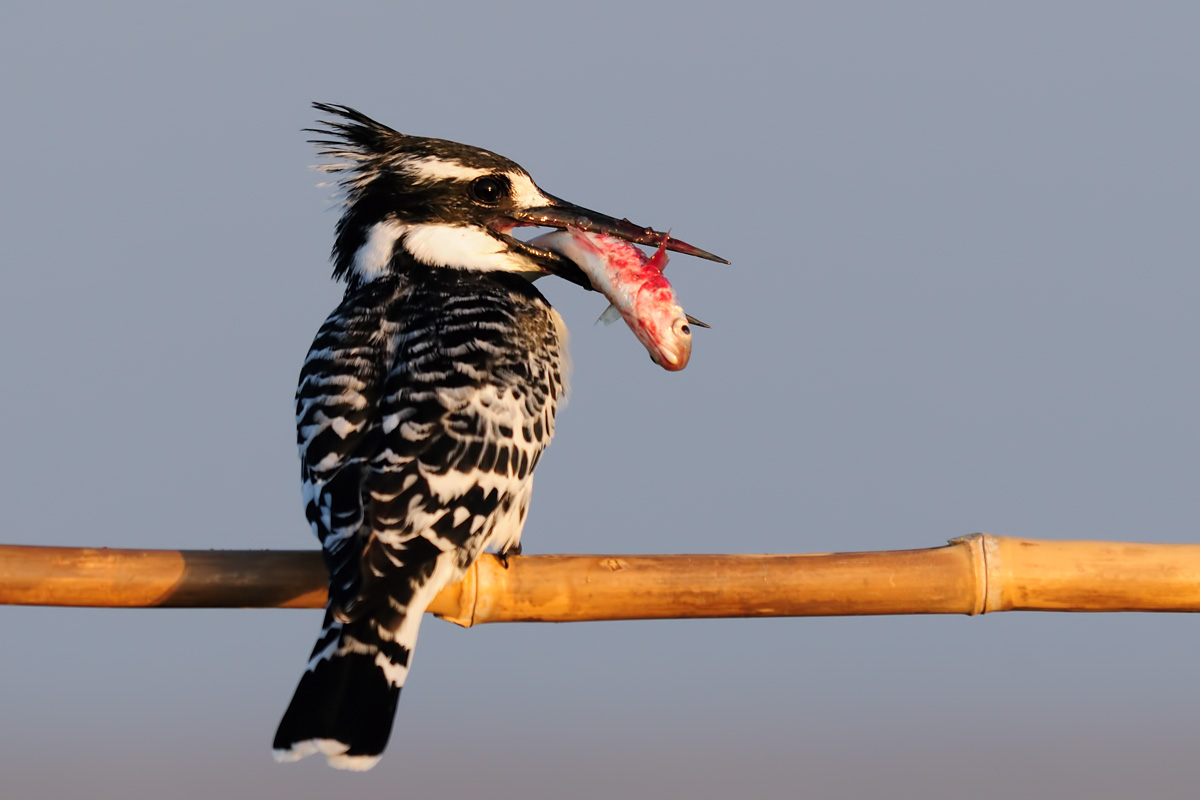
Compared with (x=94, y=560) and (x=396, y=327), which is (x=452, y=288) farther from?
(x=94, y=560)

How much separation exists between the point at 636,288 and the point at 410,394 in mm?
979

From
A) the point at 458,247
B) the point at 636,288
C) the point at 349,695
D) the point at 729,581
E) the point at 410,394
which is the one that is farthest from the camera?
the point at 458,247

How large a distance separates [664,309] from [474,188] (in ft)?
2.97

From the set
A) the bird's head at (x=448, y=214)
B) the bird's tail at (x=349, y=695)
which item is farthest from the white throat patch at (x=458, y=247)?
the bird's tail at (x=349, y=695)

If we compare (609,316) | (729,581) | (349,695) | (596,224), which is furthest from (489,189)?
(349,695)

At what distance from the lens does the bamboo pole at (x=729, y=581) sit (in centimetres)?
330

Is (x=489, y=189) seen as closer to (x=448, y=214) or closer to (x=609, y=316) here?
(x=448, y=214)

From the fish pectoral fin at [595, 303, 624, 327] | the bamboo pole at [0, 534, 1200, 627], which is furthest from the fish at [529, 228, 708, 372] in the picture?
the bamboo pole at [0, 534, 1200, 627]

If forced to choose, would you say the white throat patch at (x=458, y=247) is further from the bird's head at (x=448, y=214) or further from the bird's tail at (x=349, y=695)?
the bird's tail at (x=349, y=695)

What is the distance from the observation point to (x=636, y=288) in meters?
4.30

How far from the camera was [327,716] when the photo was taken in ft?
10.3

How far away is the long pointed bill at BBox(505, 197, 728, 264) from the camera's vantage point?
14.9 ft

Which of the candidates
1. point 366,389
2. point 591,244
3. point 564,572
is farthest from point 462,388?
point 591,244

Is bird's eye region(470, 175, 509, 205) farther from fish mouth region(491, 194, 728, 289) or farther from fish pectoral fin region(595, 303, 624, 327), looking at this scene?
fish pectoral fin region(595, 303, 624, 327)
